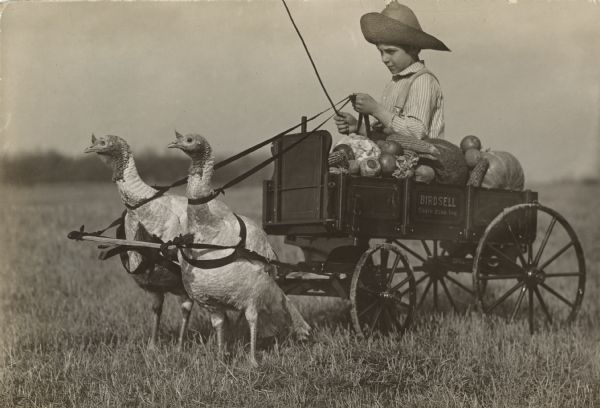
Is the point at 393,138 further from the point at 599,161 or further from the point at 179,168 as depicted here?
the point at 179,168

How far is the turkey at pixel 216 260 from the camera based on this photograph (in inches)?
252

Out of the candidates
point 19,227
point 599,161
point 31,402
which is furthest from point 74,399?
point 19,227

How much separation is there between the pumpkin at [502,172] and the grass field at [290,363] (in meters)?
1.40

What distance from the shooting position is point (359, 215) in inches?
287

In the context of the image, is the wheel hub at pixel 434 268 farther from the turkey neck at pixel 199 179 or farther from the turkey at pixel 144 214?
the turkey neck at pixel 199 179

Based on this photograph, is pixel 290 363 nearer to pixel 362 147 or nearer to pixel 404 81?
pixel 362 147

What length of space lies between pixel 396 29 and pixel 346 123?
1005 mm

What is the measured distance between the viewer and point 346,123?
8094 millimetres

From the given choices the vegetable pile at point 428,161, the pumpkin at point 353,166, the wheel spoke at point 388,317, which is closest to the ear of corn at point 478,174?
the vegetable pile at point 428,161

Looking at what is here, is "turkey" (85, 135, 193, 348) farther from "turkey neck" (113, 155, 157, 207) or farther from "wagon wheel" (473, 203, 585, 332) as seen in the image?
"wagon wheel" (473, 203, 585, 332)

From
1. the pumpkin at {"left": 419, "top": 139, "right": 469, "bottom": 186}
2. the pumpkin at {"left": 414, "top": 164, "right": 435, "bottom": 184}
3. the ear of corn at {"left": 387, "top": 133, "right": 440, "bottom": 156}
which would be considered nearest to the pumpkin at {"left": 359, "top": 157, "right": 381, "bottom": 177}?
the ear of corn at {"left": 387, "top": 133, "right": 440, "bottom": 156}

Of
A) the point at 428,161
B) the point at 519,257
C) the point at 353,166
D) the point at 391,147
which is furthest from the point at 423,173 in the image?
the point at 519,257

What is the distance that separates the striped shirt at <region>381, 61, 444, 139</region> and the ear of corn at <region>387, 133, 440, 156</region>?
0.52ft

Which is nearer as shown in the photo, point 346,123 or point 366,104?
point 366,104
